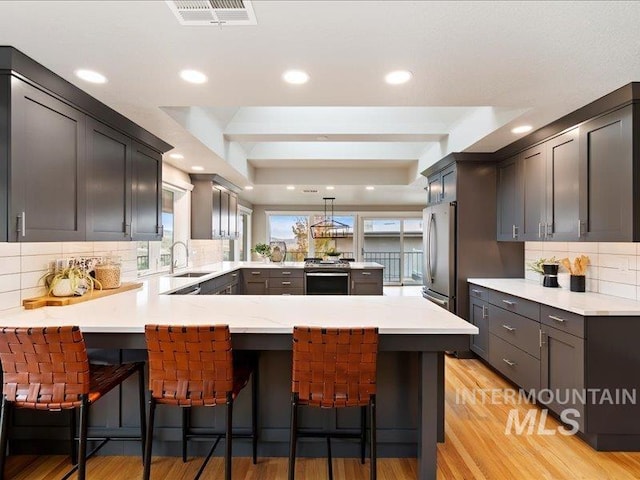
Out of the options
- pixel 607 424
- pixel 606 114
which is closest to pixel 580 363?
pixel 607 424

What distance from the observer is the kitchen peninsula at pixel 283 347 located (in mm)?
1964

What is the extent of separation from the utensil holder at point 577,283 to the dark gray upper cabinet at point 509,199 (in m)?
0.69

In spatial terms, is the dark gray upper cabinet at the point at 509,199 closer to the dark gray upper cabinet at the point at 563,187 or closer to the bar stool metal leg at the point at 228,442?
the dark gray upper cabinet at the point at 563,187

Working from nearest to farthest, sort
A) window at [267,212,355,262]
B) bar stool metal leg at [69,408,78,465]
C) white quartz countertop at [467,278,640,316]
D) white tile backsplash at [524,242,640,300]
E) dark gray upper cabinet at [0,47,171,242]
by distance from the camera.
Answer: dark gray upper cabinet at [0,47,171,242] < bar stool metal leg at [69,408,78,465] < white quartz countertop at [467,278,640,316] < white tile backsplash at [524,242,640,300] < window at [267,212,355,262]

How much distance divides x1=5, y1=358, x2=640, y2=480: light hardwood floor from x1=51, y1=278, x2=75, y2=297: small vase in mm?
1012

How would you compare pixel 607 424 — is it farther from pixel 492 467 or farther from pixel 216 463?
pixel 216 463

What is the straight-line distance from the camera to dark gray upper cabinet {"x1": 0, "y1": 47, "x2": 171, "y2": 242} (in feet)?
6.27

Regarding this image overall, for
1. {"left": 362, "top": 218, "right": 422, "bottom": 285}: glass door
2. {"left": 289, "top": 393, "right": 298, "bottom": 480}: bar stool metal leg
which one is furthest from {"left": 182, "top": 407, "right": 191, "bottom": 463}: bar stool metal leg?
{"left": 362, "top": 218, "right": 422, "bottom": 285}: glass door

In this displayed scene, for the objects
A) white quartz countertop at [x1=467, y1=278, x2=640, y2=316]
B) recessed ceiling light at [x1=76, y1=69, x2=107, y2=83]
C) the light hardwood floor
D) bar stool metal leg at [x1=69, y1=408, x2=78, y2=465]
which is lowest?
the light hardwood floor

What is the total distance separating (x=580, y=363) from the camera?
2459mm

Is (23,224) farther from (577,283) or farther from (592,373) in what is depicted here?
(577,283)

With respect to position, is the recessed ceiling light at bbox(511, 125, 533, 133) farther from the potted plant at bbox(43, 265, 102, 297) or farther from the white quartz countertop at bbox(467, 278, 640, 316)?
the potted plant at bbox(43, 265, 102, 297)

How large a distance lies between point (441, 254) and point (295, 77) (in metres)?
3.03

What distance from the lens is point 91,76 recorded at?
225cm
